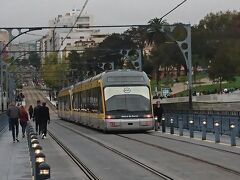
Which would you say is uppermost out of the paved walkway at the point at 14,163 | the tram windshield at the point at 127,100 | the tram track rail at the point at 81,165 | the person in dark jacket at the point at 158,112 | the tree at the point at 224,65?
the tree at the point at 224,65

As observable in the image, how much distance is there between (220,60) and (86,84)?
72766 millimetres

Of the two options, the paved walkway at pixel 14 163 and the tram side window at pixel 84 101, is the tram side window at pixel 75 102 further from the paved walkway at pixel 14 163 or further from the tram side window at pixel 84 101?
the paved walkway at pixel 14 163

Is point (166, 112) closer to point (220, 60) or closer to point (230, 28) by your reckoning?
point (220, 60)

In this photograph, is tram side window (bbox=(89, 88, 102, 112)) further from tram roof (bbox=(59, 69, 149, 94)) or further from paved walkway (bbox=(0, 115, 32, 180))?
paved walkway (bbox=(0, 115, 32, 180))

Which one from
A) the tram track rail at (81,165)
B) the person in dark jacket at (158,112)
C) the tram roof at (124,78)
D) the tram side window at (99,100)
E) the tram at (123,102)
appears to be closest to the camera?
the tram track rail at (81,165)

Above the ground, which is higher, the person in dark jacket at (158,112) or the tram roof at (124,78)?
the tram roof at (124,78)

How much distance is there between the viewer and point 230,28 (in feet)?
413

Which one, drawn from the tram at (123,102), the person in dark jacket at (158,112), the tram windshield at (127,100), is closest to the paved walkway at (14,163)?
the tram at (123,102)

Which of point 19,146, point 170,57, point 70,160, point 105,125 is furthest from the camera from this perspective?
point 170,57

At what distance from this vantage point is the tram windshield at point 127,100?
112 ft

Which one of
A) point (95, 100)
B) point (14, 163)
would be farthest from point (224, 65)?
point (14, 163)

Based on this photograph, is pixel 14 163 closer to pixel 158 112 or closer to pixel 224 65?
pixel 158 112

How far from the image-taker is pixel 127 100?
34531 mm

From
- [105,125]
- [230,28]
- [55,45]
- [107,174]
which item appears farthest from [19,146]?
[55,45]
